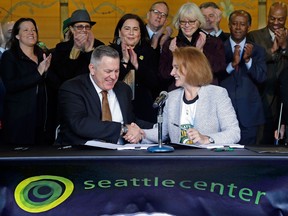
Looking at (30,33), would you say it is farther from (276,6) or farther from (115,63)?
(276,6)

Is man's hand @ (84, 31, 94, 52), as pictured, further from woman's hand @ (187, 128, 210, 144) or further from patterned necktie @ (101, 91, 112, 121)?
woman's hand @ (187, 128, 210, 144)

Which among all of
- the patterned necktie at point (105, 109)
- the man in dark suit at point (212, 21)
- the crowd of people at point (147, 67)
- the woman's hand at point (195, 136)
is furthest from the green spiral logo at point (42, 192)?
the man in dark suit at point (212, 21)

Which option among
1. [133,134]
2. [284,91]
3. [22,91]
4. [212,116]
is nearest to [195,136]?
[212,116]

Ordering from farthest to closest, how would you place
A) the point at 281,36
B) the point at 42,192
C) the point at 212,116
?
the point at 281,36
the point at 212,116
the point at 42,192

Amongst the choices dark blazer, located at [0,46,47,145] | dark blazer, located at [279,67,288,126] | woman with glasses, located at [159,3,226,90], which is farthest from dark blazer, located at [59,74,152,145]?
dark blazer, located at [279,67,288,126]

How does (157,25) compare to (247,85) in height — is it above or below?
above

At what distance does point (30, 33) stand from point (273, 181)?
3375mm

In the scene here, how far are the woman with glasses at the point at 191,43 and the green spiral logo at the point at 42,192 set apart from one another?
2585 millimetres

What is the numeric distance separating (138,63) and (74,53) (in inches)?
23.2

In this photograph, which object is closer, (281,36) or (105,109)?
(105,109)

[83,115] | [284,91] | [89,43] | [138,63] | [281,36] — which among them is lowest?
[83,115]

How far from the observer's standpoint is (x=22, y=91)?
6953mm

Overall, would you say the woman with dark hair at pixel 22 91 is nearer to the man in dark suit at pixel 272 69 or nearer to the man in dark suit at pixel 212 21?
the man in dark suit at pixel 212 21

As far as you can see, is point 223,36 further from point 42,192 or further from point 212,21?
point 42,192
